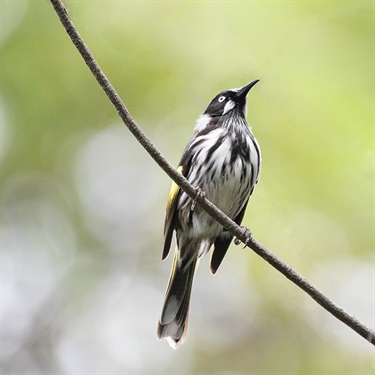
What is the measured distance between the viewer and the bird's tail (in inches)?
189

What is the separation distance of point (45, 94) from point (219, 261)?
1914mm

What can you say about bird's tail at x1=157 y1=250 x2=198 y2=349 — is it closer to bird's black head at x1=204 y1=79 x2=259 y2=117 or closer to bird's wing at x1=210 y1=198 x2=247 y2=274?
bird's wing at x1=210 y1=198 x2=247 y2=274

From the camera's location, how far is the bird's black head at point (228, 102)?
5.01 m

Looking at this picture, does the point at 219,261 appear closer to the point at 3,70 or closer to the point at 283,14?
the point at 283,14

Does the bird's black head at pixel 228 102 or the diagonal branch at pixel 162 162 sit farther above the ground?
the bird's black head at pixel 228 102

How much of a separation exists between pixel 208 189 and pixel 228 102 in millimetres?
698

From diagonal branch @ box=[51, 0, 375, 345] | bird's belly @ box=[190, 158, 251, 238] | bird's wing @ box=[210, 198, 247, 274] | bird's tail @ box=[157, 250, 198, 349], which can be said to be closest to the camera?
diagonal branch @ box=[51, 0, 375, 345]

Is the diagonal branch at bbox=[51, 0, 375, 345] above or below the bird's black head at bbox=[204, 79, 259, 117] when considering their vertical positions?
below

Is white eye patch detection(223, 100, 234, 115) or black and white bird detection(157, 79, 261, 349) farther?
white eye patch detection(223, 100, 234, 115)

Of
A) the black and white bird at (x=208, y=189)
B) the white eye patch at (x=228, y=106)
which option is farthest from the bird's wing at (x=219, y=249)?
the white eye patch at (x=228, y=106)

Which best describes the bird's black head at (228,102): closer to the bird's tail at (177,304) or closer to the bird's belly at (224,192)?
the bird's belly at (224,192)

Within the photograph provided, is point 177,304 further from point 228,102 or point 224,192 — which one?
point 228,102

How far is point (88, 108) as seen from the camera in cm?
596

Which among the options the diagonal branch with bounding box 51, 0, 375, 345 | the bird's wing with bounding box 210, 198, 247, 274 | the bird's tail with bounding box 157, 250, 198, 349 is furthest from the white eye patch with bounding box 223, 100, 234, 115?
the diagonal branch with bounding box 51, 0, 375, 345
